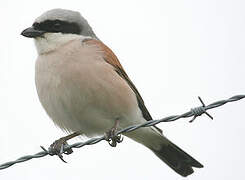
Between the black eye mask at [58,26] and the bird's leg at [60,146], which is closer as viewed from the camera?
the bird's leg at [60,146]

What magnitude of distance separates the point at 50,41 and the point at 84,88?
0.92 meters

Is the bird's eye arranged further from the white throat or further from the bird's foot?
the bird's foot

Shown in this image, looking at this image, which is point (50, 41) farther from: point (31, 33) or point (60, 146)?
point (60, 146)

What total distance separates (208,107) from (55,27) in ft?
8.84

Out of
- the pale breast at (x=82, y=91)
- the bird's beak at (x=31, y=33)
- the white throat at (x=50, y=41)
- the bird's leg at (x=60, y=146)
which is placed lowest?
the bird's leg at (x=60, y=146)

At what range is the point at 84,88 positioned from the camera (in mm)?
5473

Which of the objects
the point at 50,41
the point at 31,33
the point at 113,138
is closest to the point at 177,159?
the point at 113,138

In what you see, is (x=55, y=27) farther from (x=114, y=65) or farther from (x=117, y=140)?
(x=117, y=140)

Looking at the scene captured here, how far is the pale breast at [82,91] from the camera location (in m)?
5.50

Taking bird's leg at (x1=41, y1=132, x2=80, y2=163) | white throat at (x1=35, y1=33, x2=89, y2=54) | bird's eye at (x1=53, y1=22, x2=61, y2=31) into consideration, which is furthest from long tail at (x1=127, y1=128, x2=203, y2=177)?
bird's eye at (x1=53, y1=22, x2=61, y2=31)

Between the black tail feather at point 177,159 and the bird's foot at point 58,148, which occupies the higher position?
the bird's foot at point 58,148

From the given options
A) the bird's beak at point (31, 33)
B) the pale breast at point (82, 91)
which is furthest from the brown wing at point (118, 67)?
the bird's beak at point (31, 33)

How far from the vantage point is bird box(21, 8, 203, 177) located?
217 inches

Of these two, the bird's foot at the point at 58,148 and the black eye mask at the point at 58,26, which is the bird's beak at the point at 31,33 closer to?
the black eye mask at the point at 58,26
